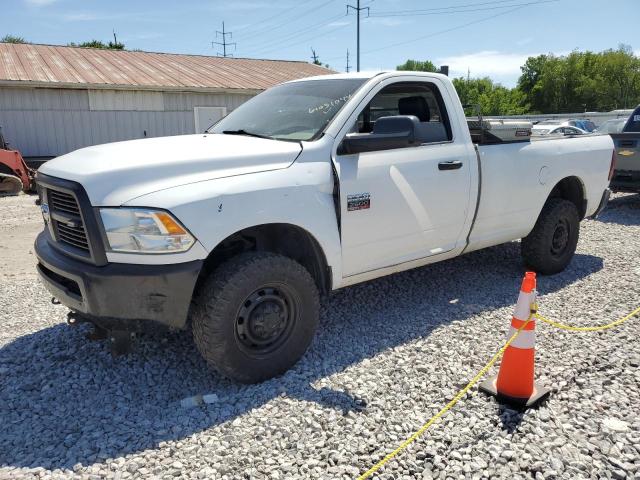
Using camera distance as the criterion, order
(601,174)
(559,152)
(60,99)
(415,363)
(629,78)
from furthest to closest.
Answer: (629,78)
(60,99)
(601,174)
(559,152)
(415,363)

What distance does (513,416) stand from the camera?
300 centimetres

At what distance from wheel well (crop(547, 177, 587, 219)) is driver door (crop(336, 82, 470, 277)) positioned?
6.21ft

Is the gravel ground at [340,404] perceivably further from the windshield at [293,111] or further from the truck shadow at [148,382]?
the windshield at [293,111]

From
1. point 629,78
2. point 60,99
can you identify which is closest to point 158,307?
point 60,99

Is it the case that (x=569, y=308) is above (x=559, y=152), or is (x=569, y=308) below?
below

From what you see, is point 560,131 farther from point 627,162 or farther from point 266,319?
point 266,319

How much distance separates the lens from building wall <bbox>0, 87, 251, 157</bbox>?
15.6 metres

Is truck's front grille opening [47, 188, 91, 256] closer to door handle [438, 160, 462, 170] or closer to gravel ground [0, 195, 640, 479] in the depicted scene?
gravel ground [0, 195, 640, 479]

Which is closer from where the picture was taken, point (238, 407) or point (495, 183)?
point (238, 407)

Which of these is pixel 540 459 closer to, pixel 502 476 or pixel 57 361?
pixel 502 476

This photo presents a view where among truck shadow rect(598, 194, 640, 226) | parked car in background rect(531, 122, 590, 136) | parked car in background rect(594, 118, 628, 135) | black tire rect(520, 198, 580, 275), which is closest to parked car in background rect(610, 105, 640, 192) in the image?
truck shadow rect(598, 194, 640, 226)

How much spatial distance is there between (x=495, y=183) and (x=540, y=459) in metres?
2.60

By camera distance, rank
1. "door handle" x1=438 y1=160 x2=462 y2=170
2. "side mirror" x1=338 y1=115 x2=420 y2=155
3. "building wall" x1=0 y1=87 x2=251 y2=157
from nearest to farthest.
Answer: "side mirror" x1=338 y1=115 x2=420 y2=155, "door handle" x1=438 y1=160 x2=462 y2=170, "building wall" x1=0 y1=87 x2=251 y2=157

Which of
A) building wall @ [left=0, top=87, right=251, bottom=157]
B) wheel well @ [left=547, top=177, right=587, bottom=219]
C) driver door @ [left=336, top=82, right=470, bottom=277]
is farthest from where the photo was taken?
building wall @ [left=0, top=87, right=251, bottom=157]
